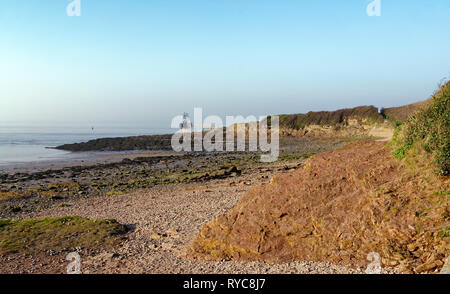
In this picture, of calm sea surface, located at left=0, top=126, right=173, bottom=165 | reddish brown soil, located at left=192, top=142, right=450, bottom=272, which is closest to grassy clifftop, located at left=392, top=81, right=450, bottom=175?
reddish brown soil, located at left=192, top=142, right=450, bottom=272

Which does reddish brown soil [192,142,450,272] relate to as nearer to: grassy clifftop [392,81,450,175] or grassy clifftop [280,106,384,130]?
grassy clifftop [392,81,450,175]

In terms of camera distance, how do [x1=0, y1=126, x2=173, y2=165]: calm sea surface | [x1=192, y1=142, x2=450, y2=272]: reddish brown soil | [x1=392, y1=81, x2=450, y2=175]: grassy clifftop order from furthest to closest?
[x1=0, y1=126, x2=173, y2=165]: calm sea surface < [x1=392, y1=81, x2=450, y2=175]: grassy clifftop < [x1=192, y1=142, x2=450, y2=272]: reddish brown soil

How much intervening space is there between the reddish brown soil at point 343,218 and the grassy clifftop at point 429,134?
1.05ft

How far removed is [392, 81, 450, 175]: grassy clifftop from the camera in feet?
23.4

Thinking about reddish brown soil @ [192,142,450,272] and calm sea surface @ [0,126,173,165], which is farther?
calm sea surface @ [0,126,173,165]

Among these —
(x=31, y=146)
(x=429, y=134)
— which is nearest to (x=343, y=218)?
(x=429, y=134)

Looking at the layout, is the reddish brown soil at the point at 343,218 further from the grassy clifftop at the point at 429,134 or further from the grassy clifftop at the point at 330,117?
the grassy clifftop at the point at 330,117

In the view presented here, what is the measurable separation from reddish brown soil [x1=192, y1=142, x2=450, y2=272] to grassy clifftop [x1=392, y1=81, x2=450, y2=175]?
32cm

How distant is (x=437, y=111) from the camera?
26.2 ft

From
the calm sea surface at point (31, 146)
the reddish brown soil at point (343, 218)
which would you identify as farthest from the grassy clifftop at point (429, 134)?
the calm sea surface at point (31, 146)

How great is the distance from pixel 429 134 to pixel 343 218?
262 cm

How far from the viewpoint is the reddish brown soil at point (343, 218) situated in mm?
6500
